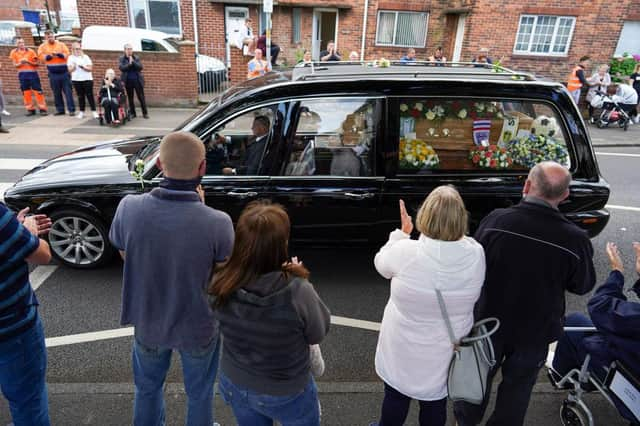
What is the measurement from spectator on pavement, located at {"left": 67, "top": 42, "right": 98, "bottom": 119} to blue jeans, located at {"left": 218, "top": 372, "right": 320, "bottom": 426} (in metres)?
11.5

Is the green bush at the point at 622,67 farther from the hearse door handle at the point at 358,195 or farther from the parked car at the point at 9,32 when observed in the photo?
the parked car at the point at 9,32

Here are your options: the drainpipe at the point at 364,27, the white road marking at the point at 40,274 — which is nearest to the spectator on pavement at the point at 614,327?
the white road marking at the point at 40,274

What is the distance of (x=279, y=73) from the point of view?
4.59 metres

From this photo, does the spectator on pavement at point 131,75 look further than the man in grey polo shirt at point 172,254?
Yes

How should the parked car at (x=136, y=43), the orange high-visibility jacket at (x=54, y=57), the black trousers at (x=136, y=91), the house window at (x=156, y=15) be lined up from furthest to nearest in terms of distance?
the house window at (x=156, y=15), the parked car at (x=136, y=43), the black trousers at (x=136, y=91), the orange high-visibility jacket at (x=54, y=57)

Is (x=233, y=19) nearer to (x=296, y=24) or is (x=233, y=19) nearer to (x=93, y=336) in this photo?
(x=296, y=24)

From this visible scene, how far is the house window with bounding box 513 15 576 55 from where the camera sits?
52.3 feet

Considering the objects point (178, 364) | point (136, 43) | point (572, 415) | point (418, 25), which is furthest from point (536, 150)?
point (418, 25)

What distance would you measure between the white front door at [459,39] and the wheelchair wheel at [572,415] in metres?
16.1

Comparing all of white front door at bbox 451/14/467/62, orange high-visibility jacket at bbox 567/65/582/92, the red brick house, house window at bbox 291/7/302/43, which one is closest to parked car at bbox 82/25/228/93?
the red brick house

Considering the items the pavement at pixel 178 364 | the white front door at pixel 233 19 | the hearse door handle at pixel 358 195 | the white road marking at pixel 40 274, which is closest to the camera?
the pavement at pixel 178 364

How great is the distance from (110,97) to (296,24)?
32.2 ft

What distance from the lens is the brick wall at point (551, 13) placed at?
15578 mm

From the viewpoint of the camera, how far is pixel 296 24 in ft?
59.2
